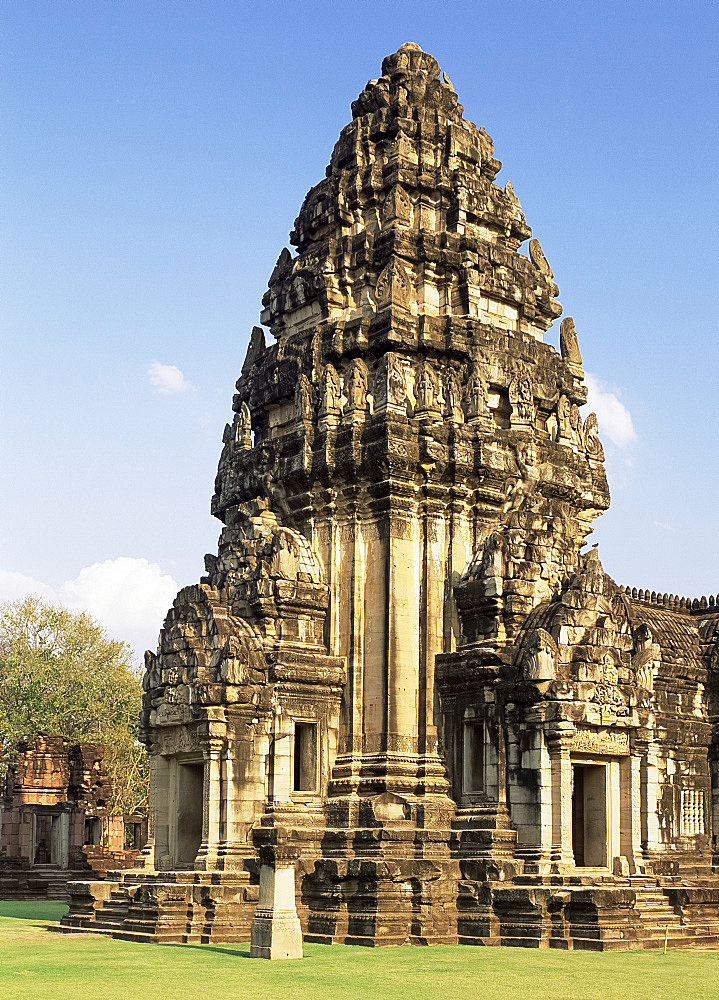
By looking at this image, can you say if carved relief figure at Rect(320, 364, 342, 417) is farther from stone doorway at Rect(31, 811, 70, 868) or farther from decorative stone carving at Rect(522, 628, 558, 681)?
stone doorway at Rect(31, 811, 70, 868)

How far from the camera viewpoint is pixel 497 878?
2283 centimetres

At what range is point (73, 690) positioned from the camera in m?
57.1

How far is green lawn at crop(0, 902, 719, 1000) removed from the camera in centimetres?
1612

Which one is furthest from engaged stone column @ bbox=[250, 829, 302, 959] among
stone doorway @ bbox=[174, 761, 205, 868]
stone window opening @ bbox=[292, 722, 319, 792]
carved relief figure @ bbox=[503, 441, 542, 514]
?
carved relief figure @ bbox=[503, 441, 542, 514]

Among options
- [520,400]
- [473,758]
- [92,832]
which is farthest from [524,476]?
[92,832]

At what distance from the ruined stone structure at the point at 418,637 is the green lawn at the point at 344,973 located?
53.5 inches

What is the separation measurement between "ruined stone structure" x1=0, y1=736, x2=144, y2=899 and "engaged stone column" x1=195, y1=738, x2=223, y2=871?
1863 centimetres

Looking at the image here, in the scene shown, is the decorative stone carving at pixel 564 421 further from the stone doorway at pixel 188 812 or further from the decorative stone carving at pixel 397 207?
the stone doorway at pixel 188 812

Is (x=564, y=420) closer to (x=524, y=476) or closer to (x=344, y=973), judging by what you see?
(x=524, y=476)

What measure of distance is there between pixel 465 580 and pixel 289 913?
320 inches

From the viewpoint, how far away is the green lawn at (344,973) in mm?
16125

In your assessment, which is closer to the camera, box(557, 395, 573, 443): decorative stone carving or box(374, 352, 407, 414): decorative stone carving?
box(374, 352, 407, 414): decorative stone carving

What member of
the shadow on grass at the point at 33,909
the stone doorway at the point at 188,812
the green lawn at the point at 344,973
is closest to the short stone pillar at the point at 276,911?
the green lawn at the point at 344,973

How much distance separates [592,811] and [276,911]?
7312mm
